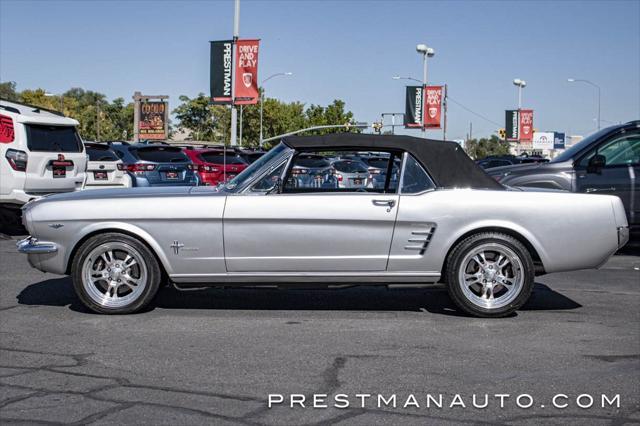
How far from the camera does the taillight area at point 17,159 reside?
1352 cm

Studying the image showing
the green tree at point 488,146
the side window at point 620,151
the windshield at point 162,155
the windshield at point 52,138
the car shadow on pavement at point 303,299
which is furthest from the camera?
the green tree at point 488,146

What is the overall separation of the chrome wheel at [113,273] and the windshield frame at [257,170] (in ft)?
3.21

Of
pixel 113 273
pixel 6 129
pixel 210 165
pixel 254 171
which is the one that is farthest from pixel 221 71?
pixel 113 273

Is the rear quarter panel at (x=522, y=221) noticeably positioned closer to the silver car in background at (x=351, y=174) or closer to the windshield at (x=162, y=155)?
the silver car in background at (x=351, y=174)

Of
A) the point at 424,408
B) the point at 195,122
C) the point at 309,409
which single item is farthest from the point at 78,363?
the point at 195,122

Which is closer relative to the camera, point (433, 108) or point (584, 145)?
point (584, 145)

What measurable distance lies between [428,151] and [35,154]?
8695 millimetres

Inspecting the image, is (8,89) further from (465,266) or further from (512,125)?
(465,266)

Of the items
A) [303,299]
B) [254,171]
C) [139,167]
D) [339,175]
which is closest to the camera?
[254,171]

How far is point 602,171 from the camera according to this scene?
11.8 metres

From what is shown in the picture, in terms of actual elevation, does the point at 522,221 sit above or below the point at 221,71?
below

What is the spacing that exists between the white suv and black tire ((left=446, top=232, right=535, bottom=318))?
8.75 m

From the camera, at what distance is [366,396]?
4.81 meters

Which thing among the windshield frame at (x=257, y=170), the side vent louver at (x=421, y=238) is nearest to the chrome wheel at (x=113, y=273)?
the windshield frame at (x=257, y=170)
